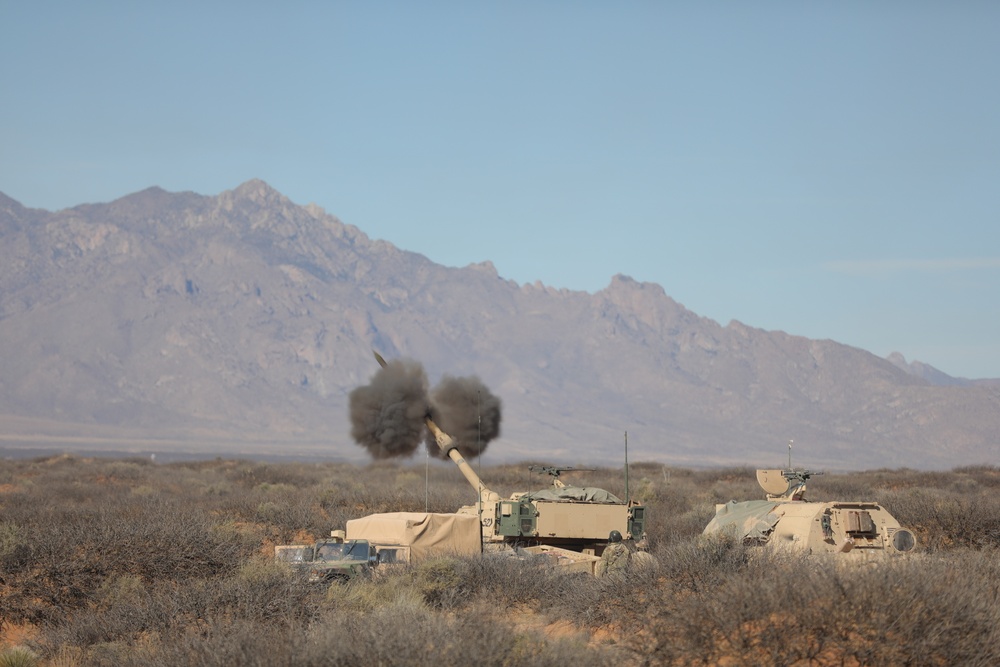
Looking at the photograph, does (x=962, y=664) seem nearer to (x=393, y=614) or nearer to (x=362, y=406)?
(x=393, y=614)

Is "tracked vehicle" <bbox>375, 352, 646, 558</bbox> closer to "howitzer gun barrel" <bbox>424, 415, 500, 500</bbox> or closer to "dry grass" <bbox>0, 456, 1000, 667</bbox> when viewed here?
"howitzer gun barrel" <bbox>424, 415, 500, 500</bbox>

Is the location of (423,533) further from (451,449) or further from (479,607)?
(479,607)

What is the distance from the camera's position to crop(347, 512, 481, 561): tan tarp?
21953 millimetres

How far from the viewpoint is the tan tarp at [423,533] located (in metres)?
22.0

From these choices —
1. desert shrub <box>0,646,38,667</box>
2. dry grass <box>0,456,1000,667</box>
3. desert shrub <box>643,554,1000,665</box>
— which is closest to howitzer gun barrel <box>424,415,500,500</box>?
dry grass <box>0,456,1000,667</box>

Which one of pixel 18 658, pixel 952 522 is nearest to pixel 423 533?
pixel 18 658

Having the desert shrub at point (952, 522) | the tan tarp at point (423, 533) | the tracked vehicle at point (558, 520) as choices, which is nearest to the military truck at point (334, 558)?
the tan tarp at point (423, 533)

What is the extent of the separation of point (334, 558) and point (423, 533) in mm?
2757

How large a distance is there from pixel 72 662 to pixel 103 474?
44.8 m

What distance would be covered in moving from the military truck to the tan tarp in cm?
136

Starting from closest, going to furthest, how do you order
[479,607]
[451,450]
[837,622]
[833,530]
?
[837,622], [479,607], [833,530], [451,450]

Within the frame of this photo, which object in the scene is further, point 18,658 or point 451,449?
point 451,449

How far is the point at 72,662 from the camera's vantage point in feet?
43.9

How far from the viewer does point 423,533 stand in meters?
22.3
